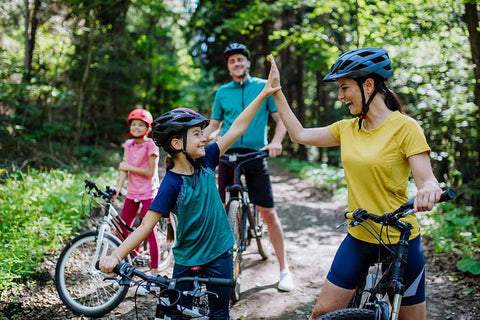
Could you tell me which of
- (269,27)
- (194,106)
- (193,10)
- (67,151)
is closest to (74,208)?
(67,151)

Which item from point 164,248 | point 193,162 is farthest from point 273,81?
point 164,248

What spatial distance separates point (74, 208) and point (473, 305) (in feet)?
17.9

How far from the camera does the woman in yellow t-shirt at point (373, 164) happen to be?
239cm

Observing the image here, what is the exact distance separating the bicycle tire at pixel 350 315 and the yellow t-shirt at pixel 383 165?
47cm

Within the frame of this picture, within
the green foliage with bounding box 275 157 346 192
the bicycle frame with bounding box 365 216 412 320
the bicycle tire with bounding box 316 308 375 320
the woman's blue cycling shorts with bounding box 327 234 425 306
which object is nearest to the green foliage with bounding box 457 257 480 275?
the woman's blue cycling shorts with bounding box 327 234 425 306

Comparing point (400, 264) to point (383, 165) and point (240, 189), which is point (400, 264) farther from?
point (240, 189)

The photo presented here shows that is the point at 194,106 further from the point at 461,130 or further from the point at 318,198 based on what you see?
the point at 461,130

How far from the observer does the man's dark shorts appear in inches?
181

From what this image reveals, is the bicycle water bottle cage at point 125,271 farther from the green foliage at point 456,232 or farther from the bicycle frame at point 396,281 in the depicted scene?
the green foliage at point 456,232

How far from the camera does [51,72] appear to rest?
35.8 ft

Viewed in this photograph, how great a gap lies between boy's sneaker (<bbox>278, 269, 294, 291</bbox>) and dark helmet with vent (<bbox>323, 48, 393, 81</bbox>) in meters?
2.90

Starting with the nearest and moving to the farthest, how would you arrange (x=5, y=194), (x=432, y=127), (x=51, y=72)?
(x=5, y=194)
(x=432, y=127)
(x=51, y=72)

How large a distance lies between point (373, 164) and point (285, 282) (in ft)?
9.05

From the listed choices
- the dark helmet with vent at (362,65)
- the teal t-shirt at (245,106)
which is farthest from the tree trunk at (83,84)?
the dark helmet with vent at (362,65)
